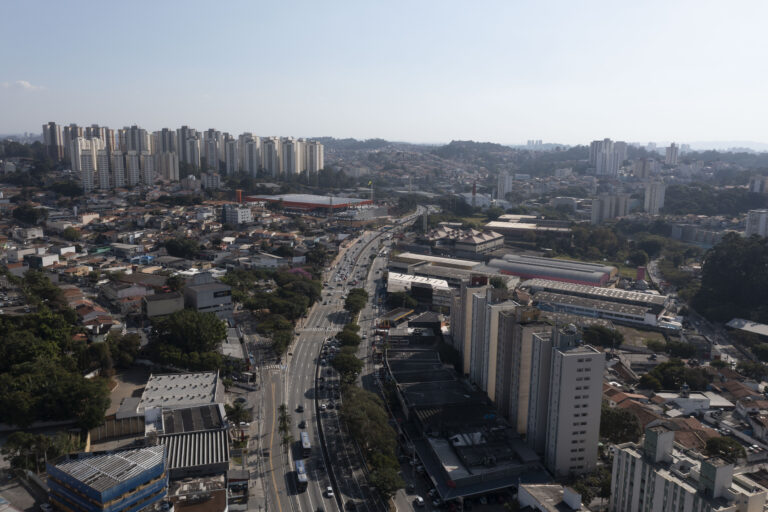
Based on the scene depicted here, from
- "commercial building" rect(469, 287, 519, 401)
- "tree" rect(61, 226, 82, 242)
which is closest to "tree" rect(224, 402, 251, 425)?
"commercial building" rect(469, 287, 519, 401)

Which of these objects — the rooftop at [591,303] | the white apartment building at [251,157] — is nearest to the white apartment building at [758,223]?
the rooftop at [591,303]

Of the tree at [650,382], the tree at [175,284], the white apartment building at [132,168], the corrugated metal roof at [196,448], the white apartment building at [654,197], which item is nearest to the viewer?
the corrugated metal roof at [196,448]

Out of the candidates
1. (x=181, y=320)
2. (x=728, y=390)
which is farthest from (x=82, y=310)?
(x=728, y=390)

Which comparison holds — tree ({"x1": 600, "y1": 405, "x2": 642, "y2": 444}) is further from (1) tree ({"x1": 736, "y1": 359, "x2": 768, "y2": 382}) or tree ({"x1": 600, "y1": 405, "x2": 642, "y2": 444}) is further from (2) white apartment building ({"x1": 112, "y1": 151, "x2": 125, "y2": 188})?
(2) white apartment building ({"x1": 112, "y1": 151, "x2": 125, "y2": 188})

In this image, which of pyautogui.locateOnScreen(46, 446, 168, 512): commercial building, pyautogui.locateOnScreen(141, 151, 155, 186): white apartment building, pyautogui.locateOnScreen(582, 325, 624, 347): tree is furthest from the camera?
pyautogui.locateOnScreen(141, 151, 155, 186): white apartment building

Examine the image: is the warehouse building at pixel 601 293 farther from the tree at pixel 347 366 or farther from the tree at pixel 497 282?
the tree at pixel 347 366

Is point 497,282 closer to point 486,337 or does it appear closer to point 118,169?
point 486,337

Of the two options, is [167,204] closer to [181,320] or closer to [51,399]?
[181,320]
